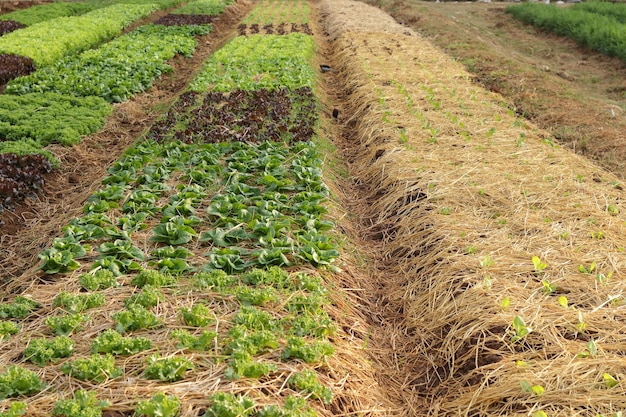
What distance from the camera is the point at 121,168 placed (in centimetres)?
742

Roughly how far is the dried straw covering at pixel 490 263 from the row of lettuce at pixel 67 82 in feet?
14.9

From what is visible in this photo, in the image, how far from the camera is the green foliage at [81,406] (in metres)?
3.40

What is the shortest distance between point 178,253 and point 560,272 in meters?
3.55

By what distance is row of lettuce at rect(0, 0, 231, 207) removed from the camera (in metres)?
7.82

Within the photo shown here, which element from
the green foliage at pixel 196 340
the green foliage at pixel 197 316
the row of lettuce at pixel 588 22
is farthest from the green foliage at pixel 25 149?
the row of lettuce at pixel 588 22

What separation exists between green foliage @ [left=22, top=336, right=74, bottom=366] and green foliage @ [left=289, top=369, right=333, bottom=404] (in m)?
1.62

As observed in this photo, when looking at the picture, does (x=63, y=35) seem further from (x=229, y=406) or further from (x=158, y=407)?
(x=229, y=406)

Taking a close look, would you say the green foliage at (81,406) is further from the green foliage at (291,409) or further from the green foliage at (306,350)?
the green foliage at (306,350)

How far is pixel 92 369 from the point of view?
12.4ft

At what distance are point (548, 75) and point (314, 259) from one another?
11.1 meters

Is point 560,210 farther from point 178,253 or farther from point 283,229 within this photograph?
point 178,253

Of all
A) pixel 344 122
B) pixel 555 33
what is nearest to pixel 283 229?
pixel 344 122

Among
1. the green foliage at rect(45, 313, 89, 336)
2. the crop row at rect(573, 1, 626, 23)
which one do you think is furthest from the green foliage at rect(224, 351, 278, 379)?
the crop row at rect(573, 1, 626, 23)

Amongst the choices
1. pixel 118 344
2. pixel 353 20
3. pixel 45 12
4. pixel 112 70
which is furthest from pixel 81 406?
pixel 45 12
